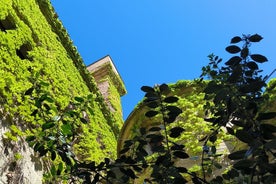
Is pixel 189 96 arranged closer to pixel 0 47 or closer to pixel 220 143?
pixel 220 143

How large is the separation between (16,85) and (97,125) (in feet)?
15.1

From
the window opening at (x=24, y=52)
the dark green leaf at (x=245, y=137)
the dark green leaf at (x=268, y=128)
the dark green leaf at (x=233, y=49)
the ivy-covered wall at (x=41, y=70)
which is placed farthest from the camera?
the window opening at (x=24, y=52)

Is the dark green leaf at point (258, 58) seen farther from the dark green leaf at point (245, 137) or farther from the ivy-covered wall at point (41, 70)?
the ivy-covered wall at point (41, 70)

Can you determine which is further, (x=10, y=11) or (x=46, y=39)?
(x=46, y=39)

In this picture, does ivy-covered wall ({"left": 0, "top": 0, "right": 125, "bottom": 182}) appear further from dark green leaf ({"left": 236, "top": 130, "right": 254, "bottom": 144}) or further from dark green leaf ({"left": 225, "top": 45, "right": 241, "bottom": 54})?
dark green leaf ({"left": 236, "top": 130, "right": 254, "bottom": 144})

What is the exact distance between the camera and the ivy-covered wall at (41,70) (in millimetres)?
6039

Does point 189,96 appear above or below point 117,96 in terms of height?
below

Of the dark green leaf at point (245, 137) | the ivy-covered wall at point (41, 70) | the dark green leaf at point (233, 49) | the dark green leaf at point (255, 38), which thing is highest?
the ivy-covered wall at point (41, 70)

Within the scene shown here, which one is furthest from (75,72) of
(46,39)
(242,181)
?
(242,181)

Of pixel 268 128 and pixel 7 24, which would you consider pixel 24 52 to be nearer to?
pixel 7 24

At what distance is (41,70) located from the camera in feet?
26.5

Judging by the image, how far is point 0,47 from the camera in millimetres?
6281

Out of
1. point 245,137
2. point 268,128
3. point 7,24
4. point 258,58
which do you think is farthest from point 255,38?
point 7,24

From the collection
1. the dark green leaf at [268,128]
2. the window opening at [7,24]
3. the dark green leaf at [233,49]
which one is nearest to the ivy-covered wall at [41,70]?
the window opening at [7,24]
